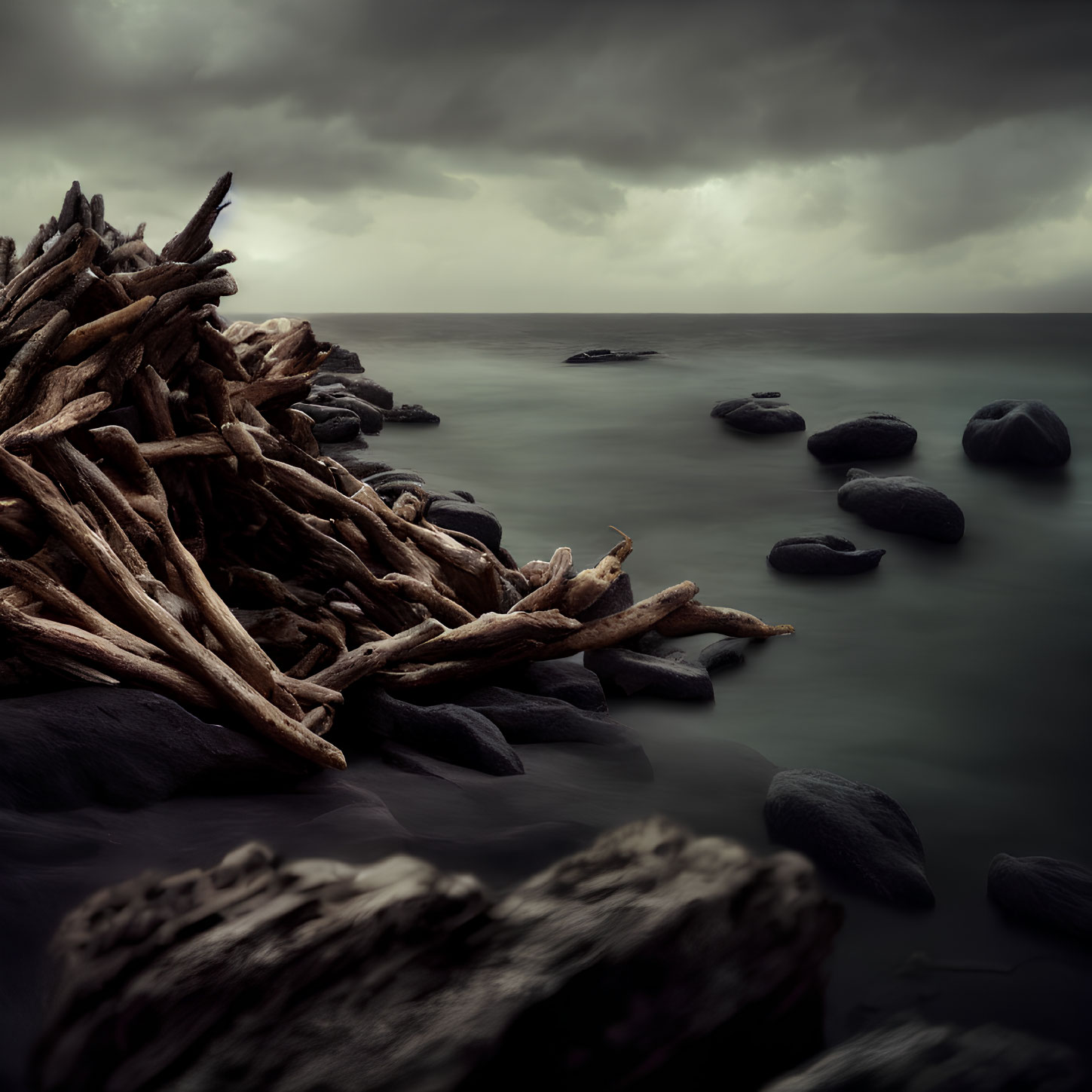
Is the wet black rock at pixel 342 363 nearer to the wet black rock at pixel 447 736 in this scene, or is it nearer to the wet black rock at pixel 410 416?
the wet black rock at pixel 410 416

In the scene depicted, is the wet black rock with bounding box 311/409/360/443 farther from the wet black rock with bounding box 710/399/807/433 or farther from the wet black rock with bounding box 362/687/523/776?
the wet black rock with bounding box 362/687/523/776

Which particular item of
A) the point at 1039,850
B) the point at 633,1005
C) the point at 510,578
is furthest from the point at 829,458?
the point at 633,1005

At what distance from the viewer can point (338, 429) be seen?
12.8m

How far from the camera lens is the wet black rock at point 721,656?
5.61m

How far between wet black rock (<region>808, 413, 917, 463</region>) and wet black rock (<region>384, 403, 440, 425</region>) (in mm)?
7010

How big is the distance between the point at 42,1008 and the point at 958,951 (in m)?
2.84

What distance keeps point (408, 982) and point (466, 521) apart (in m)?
4.78

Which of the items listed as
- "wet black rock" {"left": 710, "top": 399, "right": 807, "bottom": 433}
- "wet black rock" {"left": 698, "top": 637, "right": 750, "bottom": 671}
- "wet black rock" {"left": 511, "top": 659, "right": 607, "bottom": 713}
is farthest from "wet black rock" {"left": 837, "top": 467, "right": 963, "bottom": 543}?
"wet black rock" {"left": 710, "top": 399, "right": 807, "bottom": 433}

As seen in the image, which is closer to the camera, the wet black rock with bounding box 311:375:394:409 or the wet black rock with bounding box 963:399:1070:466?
the wet black rock with bounding box 963:399:1070:466

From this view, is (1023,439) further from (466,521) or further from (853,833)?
(853,833)

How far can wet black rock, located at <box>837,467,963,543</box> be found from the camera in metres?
8.92

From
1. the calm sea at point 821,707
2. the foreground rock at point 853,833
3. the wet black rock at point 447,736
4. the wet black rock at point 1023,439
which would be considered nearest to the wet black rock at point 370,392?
the calm sea at point 821,707

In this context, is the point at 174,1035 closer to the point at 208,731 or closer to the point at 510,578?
the point at 208,731

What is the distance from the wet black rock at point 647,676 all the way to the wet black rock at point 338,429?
849cm
